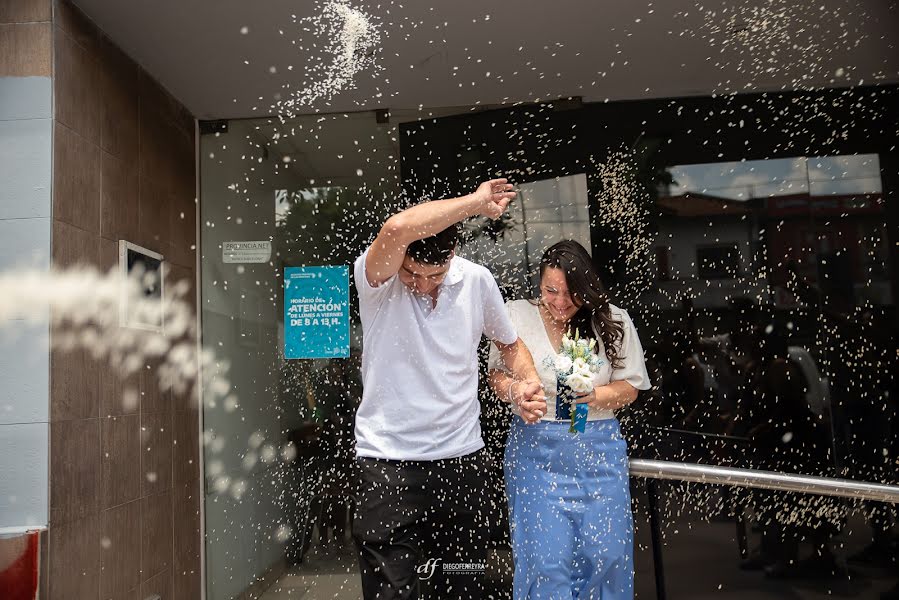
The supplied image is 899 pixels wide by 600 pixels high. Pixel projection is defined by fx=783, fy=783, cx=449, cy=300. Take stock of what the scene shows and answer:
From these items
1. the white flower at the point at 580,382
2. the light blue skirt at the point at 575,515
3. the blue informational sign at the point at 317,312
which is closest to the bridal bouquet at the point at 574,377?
the white flower at the point at 580,382

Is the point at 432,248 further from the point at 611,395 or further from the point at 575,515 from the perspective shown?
the point at 575,515

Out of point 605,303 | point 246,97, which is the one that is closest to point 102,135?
point 246,97

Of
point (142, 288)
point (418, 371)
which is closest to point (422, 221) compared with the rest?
point (418, 371)

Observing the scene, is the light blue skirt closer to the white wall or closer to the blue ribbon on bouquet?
the blue ribbon on bouquet

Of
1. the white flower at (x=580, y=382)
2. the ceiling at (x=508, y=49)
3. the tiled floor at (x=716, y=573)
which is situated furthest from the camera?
the tiled floor at (x=716, y=573)

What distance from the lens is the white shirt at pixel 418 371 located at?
2.62 meters

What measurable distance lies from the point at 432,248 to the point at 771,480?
128 cm

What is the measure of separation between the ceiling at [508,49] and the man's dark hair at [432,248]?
194 centimetres

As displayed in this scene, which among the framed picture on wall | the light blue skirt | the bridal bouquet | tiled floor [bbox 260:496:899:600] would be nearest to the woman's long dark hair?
the bridal bouquet

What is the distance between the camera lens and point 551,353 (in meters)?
3.30

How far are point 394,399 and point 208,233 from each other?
3019mm

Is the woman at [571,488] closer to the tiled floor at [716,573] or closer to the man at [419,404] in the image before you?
Answer: the man at [419,404]

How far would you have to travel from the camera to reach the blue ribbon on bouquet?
303cm

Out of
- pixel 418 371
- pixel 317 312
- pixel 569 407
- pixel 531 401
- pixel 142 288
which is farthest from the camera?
pixel 317 312
